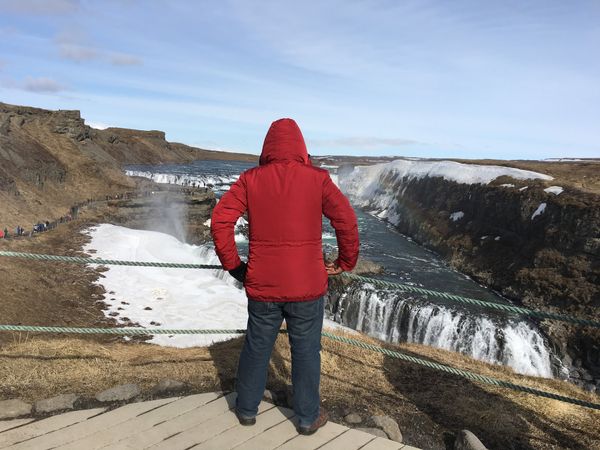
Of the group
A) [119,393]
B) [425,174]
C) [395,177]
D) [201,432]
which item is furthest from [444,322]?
[395,177]

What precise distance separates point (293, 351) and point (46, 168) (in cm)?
4678

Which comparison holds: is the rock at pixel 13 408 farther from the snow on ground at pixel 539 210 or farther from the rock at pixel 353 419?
the snow on ground at pixel 539 210

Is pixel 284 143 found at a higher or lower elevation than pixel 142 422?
higher

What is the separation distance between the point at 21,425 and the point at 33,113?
6940cm

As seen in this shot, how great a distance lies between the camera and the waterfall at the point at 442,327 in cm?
1711

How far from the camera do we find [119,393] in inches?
189

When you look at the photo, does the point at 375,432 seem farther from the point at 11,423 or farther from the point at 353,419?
the point at 11,423

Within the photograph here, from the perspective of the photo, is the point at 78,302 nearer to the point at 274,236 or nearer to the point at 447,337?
the point at 447,337

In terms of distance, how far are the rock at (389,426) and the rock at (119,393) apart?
8.89ft

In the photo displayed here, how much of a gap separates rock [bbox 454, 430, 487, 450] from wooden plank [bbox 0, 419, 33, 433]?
14.0 feet

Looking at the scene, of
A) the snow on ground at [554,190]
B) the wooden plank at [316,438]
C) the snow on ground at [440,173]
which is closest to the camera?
the wooden plank at [316,438]

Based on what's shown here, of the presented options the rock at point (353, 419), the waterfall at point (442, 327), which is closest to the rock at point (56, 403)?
the rock at point (353, 419)

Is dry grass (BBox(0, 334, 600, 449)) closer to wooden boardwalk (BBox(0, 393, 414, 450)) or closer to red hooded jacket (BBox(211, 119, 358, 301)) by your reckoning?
wooden boardwalk (BBox(0, 393, 414, 450))

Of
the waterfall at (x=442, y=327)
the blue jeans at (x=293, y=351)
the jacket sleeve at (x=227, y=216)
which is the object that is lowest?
the waterfall at (x=442, y=327)
